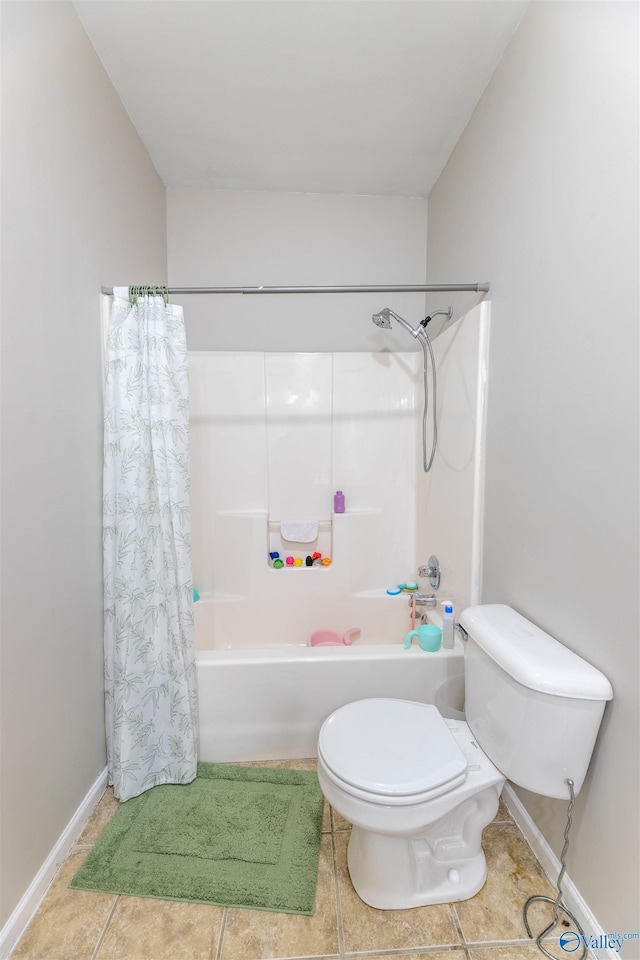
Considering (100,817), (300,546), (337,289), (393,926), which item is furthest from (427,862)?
(337,289)

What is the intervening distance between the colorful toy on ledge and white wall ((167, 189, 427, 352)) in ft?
3.86

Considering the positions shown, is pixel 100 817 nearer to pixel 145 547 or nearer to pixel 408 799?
pixel 145 547

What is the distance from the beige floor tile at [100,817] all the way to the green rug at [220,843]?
0.04 metres

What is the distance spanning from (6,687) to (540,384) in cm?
169

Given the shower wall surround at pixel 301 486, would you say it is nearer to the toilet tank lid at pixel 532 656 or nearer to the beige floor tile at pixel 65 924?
the toilet tank lid at pixel 532 656

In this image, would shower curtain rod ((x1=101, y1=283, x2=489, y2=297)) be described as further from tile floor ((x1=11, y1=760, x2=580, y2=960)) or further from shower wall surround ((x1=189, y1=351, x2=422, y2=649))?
tile floor ((x1=11, y1=760, x2=580, y2=960))

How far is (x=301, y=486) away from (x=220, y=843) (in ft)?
5.29

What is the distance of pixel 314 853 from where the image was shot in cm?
143

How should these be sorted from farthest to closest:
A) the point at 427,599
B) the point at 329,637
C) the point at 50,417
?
the point at 329,637
the point at 427,599
the point at 50,417

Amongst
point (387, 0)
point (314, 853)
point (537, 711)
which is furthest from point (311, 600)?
point (387, 0)

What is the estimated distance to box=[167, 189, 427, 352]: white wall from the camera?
2.52 metres

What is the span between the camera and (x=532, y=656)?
1.19 m

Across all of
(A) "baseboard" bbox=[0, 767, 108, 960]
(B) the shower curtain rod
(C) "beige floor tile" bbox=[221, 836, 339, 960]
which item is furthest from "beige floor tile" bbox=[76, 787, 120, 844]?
(B) the shower curtain rod

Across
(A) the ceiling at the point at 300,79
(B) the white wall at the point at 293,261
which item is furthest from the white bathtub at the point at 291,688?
(A) the ceiling at the point at 300,79
